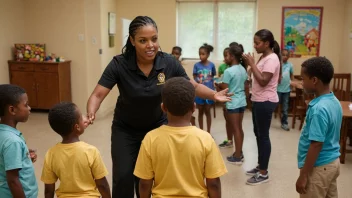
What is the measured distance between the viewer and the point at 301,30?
636 centimetres

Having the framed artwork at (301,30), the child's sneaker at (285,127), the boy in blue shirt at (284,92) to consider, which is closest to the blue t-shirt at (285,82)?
the boy in blue shirt at (284,92)

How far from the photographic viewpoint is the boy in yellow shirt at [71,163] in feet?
5.33

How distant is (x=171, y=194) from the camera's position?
1.44 metres

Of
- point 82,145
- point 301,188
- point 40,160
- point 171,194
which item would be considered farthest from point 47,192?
point 40,160

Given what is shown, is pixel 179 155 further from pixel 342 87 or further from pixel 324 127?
pixel 342 87

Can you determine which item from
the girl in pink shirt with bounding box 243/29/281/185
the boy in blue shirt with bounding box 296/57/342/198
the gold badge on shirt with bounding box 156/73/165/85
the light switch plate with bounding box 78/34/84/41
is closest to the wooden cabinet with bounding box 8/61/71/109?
the light switch plate with bounding box 78/34/84/41

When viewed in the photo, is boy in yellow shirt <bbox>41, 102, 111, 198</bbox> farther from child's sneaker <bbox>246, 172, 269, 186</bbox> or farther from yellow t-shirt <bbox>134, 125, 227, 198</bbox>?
child's sneaker <bbox>246, 172, 269, 186</bbox>

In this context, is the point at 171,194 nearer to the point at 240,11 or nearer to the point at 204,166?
the point at 204,166

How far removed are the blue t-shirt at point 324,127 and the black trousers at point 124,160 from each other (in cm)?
95

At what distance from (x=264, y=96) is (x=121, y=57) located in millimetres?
1519

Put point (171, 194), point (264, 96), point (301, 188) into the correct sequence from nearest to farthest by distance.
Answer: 1. point (171, 194)
2. point (301, 188)
3. point (264, 96)

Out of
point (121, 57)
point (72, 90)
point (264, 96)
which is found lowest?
point (72, 90)

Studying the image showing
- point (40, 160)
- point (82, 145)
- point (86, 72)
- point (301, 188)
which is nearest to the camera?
point (82, 145)

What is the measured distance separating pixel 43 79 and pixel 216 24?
3396 mm
